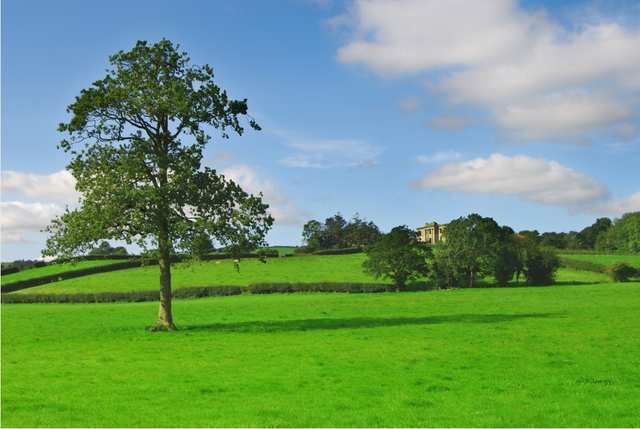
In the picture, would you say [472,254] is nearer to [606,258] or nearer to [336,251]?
[606,258]

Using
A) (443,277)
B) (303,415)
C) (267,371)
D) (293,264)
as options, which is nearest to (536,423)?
(303,415)

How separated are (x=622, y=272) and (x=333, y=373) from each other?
300 feet

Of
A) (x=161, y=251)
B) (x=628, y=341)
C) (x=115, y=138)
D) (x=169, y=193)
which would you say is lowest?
(x=628, y=341)

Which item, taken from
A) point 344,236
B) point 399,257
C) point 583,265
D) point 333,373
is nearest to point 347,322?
point 333,373

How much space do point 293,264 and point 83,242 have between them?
78.1 m

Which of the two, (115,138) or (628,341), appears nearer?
(628,341)

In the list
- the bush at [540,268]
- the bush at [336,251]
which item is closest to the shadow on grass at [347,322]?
the bush at [540,268]

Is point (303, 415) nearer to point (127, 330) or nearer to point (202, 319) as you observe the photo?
point (127, 330)

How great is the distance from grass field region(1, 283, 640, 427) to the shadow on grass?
144 mm

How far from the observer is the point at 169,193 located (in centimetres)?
4075

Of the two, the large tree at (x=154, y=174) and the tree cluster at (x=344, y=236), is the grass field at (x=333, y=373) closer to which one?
the large tree at (x=154, y=174)

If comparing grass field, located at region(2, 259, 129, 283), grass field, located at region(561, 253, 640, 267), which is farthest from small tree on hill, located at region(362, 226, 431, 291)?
grass field, located at region(2, 259, 129, 283)

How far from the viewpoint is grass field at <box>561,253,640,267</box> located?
115 meters

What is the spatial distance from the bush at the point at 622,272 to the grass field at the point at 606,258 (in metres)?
8.28
